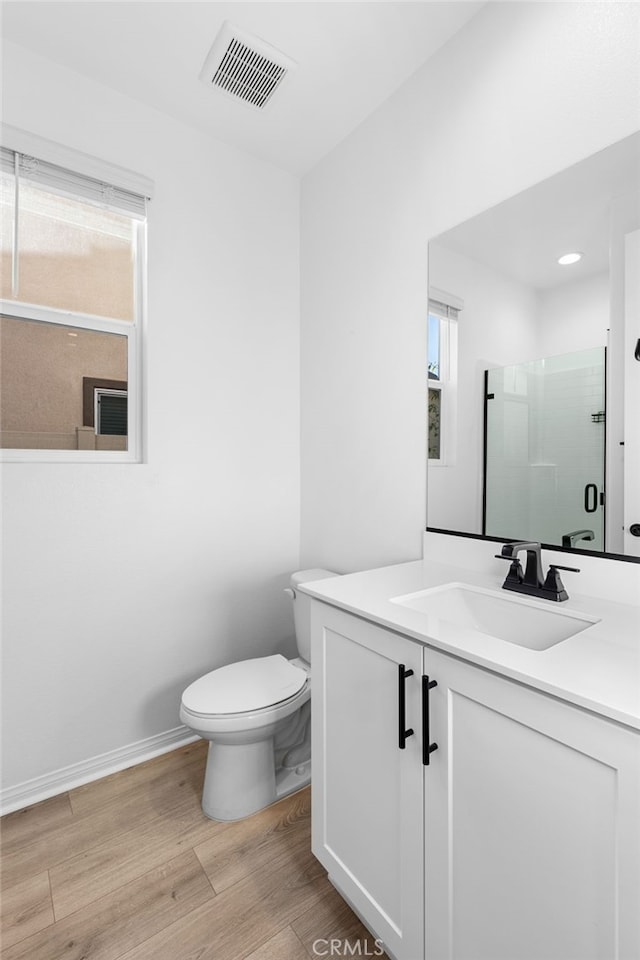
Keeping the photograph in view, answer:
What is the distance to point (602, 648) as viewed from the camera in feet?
2.80

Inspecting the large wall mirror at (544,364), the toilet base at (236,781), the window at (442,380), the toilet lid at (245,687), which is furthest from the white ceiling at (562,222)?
the toilet base at (236,781)

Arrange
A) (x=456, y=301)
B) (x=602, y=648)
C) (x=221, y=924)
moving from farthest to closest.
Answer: (x=456, y=301) < (x=221, y=924) < (x=602, y=648)

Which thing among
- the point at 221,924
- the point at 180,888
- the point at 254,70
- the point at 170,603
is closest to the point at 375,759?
the point at 221,924

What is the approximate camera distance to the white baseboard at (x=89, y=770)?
1626 mm

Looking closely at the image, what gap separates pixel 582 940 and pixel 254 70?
247cm

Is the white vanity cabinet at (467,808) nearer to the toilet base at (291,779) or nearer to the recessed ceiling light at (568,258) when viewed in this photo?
the toilet base at (291,779)

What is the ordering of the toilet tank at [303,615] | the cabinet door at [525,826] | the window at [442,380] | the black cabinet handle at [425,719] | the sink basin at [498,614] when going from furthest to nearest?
the toilet tank at [303,615] → the window at [442,380] → the sink basin at [498,614] → the black cabinet handle at [425,719] → the cabinet door at [525,826]

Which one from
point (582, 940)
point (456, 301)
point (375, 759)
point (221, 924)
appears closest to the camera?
point (582, 940)

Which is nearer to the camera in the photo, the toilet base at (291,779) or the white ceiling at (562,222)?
the white ceiling at (562,222)

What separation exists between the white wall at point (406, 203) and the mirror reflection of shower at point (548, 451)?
0.30m

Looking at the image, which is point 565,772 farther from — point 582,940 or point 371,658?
point 371,658

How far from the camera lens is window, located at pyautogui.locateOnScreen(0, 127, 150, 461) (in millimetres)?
1654

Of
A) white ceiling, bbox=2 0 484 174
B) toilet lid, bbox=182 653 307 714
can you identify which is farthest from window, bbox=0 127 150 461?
toilet lid, bbox=182 653 307 714

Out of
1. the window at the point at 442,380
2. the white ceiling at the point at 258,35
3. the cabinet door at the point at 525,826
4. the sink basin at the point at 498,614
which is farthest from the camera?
the window at the point at 442,380
